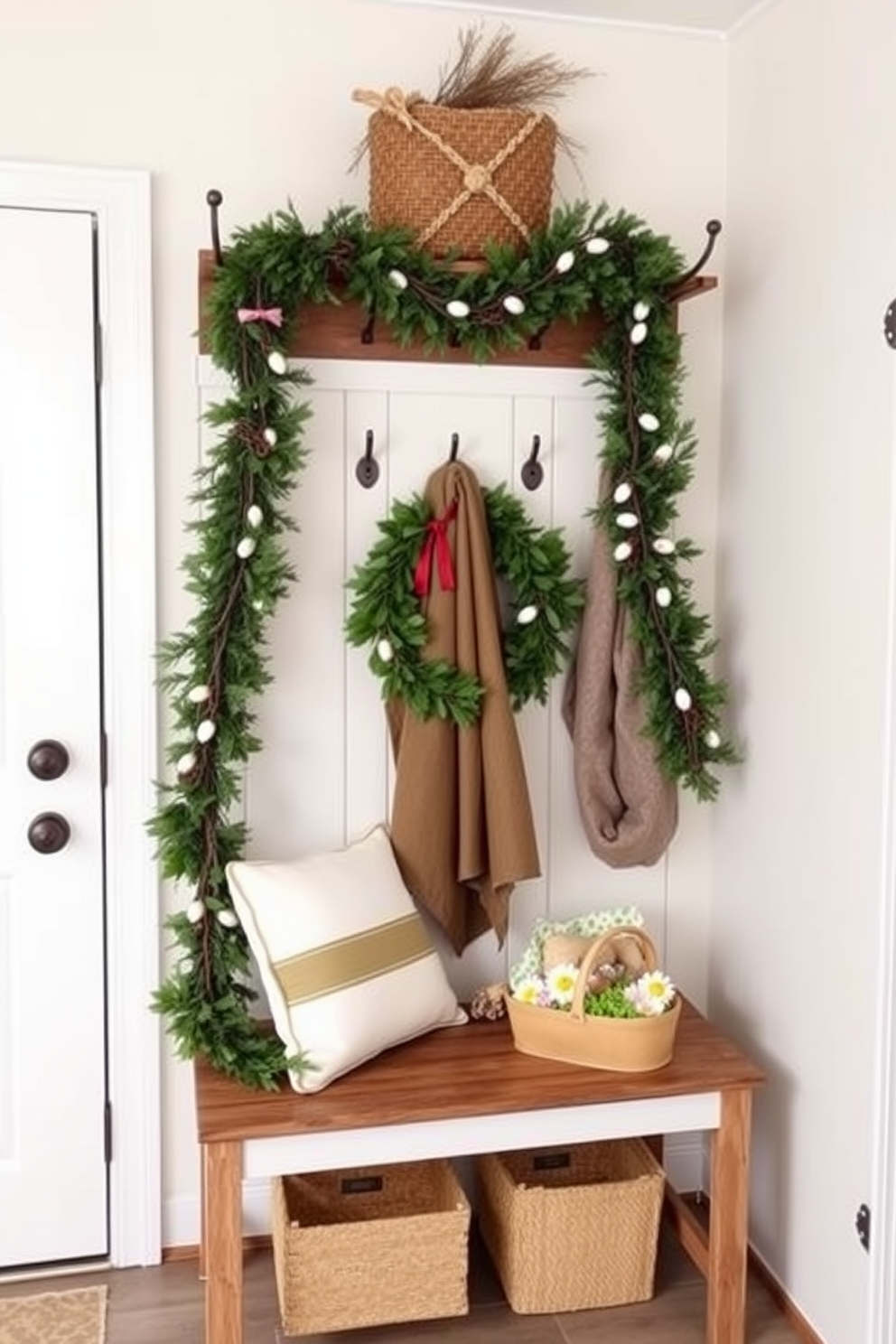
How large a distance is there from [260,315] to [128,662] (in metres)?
0.69

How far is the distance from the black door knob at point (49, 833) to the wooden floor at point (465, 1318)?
84 centimetres

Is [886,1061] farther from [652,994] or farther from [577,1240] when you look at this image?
[577,1240]

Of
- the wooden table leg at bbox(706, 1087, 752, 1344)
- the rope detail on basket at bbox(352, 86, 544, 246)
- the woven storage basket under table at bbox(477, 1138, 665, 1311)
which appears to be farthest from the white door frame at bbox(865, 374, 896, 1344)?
the rope detail on basket at bbox(352, 86, 544, 246)

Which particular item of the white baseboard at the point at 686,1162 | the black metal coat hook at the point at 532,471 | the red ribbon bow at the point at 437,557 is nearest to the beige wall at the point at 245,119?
the black metal coat hook at the point at 532,471

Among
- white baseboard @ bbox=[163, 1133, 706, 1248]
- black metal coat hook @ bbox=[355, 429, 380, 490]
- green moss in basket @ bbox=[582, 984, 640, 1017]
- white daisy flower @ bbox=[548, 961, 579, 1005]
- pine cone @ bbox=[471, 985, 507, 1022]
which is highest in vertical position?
black metal coat hook @ bbox=[355, 429, 380, 490]

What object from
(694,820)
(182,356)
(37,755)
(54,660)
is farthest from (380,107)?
(694,820)

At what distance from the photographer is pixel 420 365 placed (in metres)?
2.64

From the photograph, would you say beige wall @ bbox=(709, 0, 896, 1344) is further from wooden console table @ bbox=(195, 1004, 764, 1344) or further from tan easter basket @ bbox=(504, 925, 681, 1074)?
tan easter basket @ bbox=(504, 925, 681, 1074)

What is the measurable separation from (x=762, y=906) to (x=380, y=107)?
5.33 feet

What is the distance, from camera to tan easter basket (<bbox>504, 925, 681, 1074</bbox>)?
Answer: 7.83ft

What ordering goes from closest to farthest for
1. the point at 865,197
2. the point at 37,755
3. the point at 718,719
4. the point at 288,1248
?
the point at 865,197, the point at 288,1248, the point at 37,755, the point at 718,719

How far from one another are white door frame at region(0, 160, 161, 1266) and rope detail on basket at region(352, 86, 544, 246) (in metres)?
0.46

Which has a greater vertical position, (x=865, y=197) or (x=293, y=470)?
(x=865, y=197)

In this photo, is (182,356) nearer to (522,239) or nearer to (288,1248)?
(522,239)
